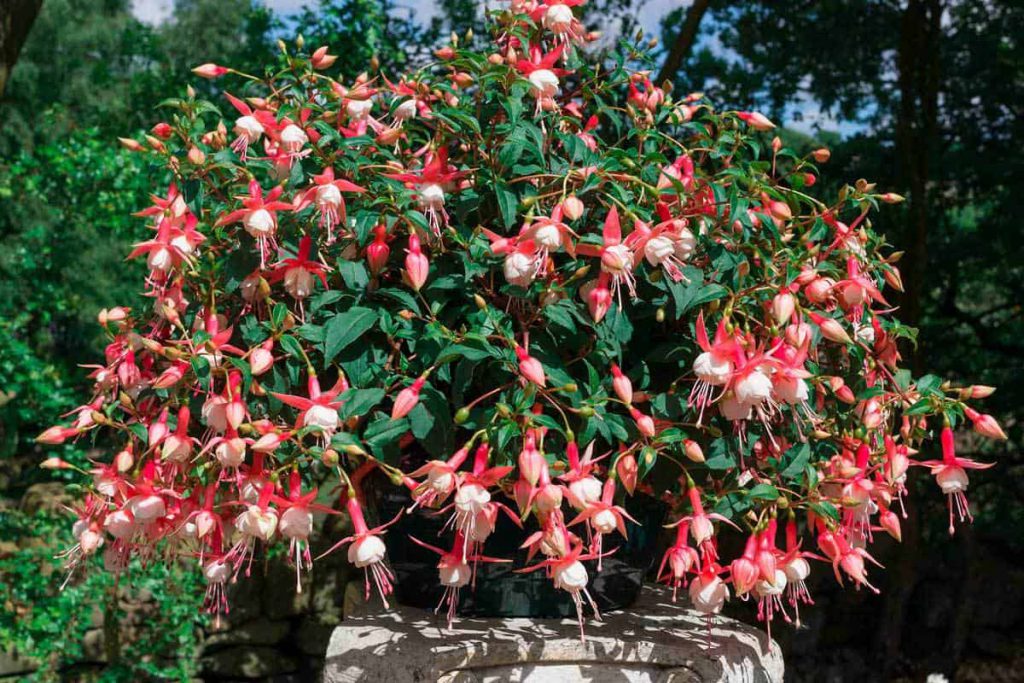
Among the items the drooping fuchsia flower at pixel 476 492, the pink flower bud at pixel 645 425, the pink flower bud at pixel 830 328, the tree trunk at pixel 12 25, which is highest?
the tree trunk at pixel 12 25

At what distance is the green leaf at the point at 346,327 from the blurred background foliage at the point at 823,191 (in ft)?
5.92

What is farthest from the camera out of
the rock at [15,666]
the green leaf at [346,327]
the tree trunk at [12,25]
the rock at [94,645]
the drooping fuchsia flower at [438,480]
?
the rock at [94,645]

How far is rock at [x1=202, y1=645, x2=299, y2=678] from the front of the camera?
3291mm

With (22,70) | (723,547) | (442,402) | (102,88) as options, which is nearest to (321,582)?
(723,547)

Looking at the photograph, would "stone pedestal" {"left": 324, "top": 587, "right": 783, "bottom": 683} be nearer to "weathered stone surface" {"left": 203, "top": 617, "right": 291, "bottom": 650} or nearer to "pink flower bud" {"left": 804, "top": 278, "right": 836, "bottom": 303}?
"pink flower bud" {"left": 804, "top": 278, "right": 836, "bottom": 303}

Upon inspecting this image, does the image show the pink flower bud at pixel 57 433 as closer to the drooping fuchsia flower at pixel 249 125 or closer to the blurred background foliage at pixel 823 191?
the drooping fuchsia flower at pixel 249 125

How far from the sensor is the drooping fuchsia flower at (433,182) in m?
0.90

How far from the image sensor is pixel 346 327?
858 mm

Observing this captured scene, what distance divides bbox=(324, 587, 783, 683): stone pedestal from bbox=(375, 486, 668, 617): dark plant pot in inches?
0.8

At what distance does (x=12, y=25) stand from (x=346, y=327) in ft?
5.12

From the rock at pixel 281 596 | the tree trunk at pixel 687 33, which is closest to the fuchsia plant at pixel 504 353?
the tree trunk at pixel 687 33

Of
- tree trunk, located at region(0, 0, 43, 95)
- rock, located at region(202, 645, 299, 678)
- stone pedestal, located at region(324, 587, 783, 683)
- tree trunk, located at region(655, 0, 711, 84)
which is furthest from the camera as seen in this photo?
rock, located at region(202, 645, 299, 678)

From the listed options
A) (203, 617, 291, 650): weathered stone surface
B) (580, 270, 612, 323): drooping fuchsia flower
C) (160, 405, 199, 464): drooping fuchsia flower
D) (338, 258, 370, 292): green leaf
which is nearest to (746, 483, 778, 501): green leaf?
(580, 270, 612, 323): drooping fuchsia flower

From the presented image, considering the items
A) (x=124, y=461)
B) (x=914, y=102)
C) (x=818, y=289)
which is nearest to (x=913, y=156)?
(x=914, y=102)
